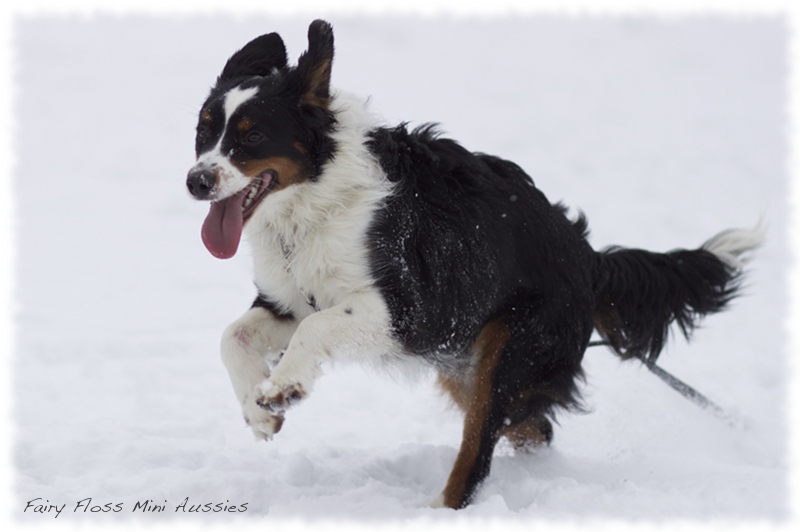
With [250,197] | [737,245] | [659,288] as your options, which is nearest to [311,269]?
→ [250,197]

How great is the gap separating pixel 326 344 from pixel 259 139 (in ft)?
3.15

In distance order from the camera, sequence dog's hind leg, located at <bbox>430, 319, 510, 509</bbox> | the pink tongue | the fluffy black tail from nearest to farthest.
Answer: the pink tongue
dog's hind leg, located at <bbox>430, 319, 510, 509</bbox>
the fluffy black tail

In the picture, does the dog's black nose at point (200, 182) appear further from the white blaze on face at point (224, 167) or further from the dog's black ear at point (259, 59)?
the dog's black ear at point (259, 59)

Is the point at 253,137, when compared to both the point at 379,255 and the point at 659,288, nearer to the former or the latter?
the point at 379,255

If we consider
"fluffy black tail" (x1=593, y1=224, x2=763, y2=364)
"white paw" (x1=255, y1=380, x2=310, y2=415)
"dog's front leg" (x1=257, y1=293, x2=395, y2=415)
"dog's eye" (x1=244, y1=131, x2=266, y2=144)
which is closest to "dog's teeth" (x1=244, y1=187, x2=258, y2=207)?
"dog's eye" (x1=244, y1=131, x2=266, y2=144)

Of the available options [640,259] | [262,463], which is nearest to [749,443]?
[640,259]

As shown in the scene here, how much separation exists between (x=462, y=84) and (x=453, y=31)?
1.77 m

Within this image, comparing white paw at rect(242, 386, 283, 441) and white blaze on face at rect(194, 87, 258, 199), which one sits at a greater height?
white blaze on face at rect(194, 87, 258, 199)

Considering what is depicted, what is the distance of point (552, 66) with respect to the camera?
14906 millimetres

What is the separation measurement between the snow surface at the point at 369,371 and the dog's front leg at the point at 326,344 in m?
0.33

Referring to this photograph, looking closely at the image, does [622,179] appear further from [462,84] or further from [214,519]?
[214,519]

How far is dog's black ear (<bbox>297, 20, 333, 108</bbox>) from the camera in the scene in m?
4.25

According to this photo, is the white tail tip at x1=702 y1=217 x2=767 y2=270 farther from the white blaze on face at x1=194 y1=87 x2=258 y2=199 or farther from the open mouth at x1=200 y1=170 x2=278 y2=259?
the white blaze on face at x1=194 y1=87 x2=258 y2=199

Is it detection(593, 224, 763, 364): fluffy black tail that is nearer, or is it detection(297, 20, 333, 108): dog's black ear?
detection(297, 20, 333, 108): dog's black ear
